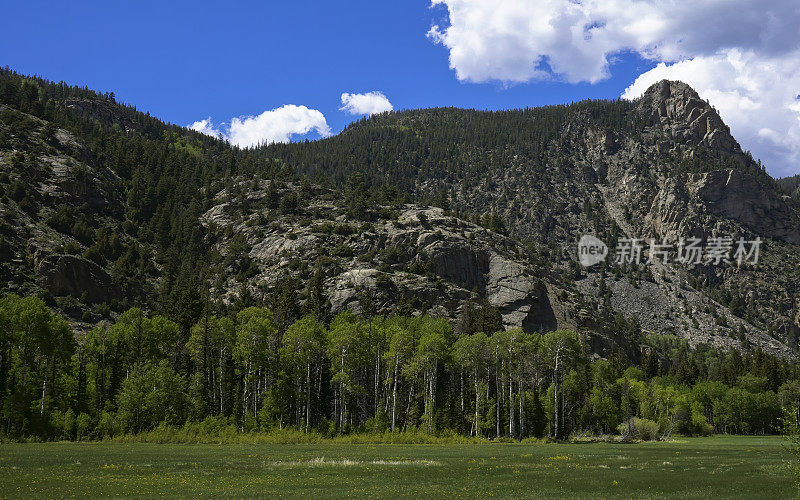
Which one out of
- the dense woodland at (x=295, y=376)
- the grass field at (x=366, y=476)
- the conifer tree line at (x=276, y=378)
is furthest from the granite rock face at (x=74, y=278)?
the grass field at (x=366, y=476)

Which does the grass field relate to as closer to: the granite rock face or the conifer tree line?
the conifer tree line

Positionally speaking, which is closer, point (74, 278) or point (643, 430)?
point (643, 430)

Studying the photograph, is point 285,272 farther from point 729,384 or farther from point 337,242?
point 729,384

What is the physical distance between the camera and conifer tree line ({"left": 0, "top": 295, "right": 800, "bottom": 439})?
69062 millimetres

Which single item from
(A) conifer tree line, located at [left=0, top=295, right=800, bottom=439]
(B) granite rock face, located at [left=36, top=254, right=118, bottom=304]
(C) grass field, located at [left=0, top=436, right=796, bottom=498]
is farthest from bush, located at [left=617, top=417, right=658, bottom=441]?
(B) granite rock face, located at [left=36, top=254, right=118, bottom=304]

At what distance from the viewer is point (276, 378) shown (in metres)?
83.8

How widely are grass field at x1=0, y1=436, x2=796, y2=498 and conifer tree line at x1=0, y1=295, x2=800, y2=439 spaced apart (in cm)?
2267

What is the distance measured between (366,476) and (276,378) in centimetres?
5039

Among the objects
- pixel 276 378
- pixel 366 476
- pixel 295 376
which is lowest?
pixel 366 476

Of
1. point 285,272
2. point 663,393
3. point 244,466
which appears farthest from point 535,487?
point 285,272

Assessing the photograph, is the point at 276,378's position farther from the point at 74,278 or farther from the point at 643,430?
the point at 74,278

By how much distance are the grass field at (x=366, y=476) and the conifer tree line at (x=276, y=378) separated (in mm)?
22674

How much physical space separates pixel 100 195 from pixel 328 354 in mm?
133693

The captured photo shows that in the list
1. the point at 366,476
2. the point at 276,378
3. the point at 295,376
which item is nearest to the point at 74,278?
the point at 276,378
